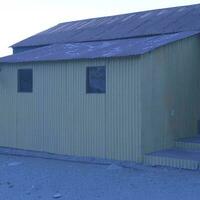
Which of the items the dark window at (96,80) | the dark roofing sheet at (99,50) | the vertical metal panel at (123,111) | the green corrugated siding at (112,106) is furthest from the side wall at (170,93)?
the dark window at (96,80)

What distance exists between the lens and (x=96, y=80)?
15766mm

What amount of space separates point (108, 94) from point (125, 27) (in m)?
6.11

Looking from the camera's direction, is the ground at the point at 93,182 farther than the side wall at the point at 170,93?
No

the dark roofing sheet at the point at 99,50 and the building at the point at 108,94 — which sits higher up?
the dark roofing sheet at the point at 99,50

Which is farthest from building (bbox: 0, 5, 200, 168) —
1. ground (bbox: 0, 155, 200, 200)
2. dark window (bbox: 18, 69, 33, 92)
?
ground (bbox: 0, 155, 200, 200)

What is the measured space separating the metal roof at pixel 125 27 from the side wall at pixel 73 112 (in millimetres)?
3829

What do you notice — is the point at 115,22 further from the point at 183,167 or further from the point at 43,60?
the point at 183,167

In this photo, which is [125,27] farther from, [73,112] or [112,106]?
[112,106]

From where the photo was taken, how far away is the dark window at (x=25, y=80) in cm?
1767

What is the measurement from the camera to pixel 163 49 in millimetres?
15414

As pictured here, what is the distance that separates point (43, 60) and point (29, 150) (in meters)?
3.04

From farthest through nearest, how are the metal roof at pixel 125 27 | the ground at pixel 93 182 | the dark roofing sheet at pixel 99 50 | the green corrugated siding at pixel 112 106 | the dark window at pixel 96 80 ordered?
1. the metal roof at pixel 125 27
2. the dark window at pixel 96 80
3. the dark roofing sheet at pixel 99 50
4. the green corrugated siding at pixel 112 106
5. the ground at pixel 93 182

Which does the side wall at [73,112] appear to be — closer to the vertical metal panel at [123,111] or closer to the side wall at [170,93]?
the vertical metal panel at [123,111]

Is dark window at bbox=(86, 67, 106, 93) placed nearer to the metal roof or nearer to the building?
the building
